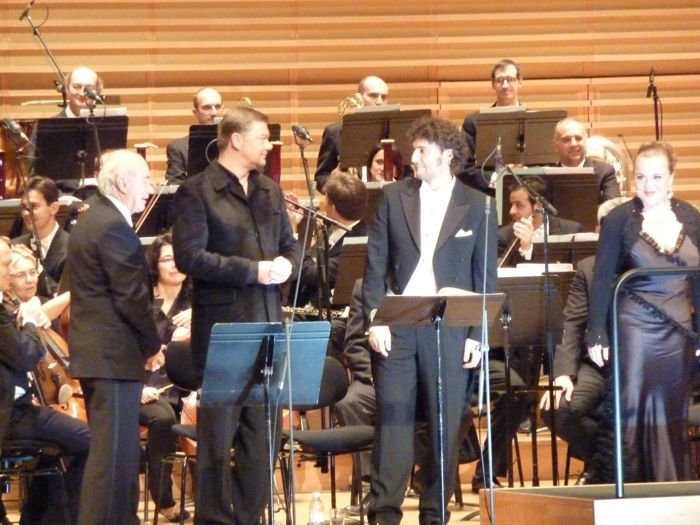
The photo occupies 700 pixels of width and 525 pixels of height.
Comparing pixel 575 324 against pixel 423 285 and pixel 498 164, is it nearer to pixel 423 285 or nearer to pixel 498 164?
pixel 423 285

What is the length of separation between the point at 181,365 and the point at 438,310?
43.1 inches

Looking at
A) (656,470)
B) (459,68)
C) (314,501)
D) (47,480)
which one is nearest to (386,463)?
(314,501)

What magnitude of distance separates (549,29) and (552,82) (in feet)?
1.37

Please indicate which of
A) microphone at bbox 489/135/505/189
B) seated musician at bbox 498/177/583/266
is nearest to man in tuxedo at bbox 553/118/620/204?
microphone at bbox 489/135/505/189

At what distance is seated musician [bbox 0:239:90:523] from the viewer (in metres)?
5.08

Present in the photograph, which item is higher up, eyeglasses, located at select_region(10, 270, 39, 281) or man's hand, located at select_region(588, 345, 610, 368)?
eyeglasses, located at select_region(10, 270, 39, 281)

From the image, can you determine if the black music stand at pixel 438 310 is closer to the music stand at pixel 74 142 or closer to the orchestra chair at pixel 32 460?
the orchestra chair at pixel 32 460

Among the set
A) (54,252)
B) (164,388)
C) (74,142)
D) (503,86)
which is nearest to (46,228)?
(54,252)

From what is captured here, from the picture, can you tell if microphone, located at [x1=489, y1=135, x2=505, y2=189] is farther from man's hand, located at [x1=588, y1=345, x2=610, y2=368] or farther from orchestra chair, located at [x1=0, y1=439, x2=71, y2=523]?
orchestra chair, located at [x1=0, y1=439, x2=71, y2=523]

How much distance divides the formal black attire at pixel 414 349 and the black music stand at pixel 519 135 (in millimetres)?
2703

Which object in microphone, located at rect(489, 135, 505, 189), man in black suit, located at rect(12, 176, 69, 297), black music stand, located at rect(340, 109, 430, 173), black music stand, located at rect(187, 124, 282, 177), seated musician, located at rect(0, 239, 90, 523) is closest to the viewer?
seated musician, located at rect(0, 239, 90, 523)

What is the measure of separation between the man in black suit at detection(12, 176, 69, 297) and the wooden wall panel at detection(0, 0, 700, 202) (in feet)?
9.44

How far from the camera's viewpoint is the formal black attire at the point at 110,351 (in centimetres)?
465

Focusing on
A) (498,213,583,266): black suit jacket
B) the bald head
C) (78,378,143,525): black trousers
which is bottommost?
(78,378,143,525): black trousers
